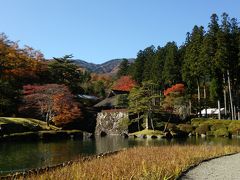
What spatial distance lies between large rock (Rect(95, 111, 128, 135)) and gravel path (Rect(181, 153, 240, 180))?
99.4ft

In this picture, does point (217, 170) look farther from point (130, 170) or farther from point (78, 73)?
point (78, 73)

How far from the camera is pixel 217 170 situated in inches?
496

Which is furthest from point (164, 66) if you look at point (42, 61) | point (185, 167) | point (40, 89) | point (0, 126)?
point (185, 167)

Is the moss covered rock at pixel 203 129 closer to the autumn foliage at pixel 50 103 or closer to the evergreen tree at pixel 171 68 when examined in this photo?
the evergreen tree at pixel 171 68

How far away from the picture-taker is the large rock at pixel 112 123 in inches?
1795

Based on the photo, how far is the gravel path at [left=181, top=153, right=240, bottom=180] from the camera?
443 inches

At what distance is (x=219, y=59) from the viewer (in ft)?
143

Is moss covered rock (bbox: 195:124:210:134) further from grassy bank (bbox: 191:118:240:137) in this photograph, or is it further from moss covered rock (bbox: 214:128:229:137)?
moss covered rock (bbox: 214:128:229:137)

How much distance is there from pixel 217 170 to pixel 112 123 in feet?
115

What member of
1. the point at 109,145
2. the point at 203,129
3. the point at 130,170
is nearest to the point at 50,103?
the point at 109,145

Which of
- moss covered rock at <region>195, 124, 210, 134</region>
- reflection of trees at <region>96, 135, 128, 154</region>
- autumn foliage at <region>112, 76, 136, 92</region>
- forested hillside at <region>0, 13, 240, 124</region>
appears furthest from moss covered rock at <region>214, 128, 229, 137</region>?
autumn foliage at <region>112, 76, 136, 92</region>

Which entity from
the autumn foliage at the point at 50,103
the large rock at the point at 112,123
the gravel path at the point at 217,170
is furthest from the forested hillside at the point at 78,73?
the gravel path at the point at 217,170

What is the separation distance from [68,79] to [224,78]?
72.9 ft

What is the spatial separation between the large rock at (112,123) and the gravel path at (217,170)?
30307 millimetres
